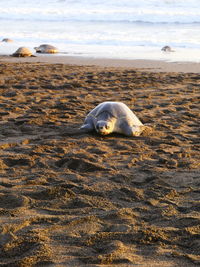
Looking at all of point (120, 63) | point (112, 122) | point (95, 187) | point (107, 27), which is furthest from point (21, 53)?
point (107, 27)

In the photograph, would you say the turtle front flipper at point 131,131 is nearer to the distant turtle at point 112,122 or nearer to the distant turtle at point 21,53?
the distant turtle at point 112,122

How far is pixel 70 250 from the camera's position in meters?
2.62

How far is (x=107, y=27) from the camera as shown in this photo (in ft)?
89.9

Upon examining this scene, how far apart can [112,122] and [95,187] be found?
174cm

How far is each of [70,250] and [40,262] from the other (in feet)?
0.75

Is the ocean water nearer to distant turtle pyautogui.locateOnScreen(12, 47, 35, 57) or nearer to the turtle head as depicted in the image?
distant turtle pyautogui.locateOnScreen(12, 47, 35, 57)

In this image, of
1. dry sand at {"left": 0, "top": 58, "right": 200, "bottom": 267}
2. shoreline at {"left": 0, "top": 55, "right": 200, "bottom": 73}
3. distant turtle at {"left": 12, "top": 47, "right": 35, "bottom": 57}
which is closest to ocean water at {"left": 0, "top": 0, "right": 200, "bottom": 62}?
shoreline at {"left": 0, "top": 55, "right": 200, "bottom": 73}

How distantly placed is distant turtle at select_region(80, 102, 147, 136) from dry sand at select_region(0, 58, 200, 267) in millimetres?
103

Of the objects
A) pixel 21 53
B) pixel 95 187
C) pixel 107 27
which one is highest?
pixel 107 27

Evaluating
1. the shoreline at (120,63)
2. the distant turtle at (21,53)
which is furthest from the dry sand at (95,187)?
the distant turtle at (21,53)

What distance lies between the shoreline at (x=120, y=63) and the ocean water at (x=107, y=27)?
100cm

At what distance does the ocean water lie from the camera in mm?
17578

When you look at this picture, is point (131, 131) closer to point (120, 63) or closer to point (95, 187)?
point (95, 187)

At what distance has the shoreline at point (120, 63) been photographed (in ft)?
39.9
